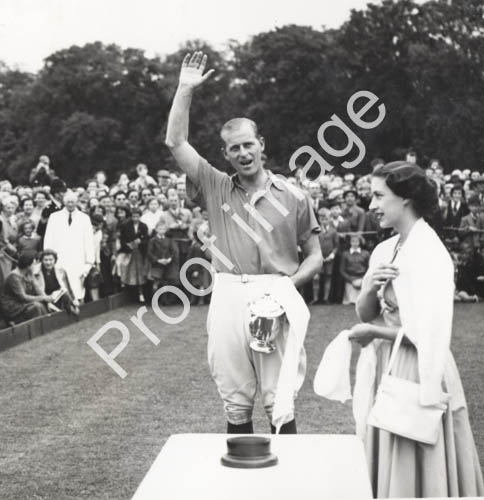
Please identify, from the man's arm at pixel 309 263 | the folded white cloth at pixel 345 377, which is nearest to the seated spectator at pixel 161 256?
the man's arm at pixel 309 263

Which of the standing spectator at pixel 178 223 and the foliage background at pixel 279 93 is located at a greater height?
the foliage background at pixel 279 93

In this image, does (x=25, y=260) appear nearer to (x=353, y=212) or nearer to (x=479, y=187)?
(x=353, y=212)

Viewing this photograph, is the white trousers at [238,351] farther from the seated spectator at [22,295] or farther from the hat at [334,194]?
the hat at [334,194]

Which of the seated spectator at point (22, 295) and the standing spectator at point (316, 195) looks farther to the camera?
the standing spectator at point (316, 195)

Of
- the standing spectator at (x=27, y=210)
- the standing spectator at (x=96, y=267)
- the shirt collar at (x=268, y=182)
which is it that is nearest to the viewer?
the shirt collar at (x=268, y=182)

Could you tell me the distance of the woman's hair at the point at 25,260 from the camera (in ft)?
45.8

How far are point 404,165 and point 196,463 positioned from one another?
1.89 meters

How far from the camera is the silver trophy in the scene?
5.29 metres

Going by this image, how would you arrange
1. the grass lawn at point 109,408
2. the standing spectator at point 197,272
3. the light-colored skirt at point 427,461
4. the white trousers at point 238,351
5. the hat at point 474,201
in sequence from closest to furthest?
the light-colored skirt at point 427,461 < the white trousers at point 238,351 < the grass lawn at point 109,408 < the hat at point 474,201 < the standing spectator at point 197,272

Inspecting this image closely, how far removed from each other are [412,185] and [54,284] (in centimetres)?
1123

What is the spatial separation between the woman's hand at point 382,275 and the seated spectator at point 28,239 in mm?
11042

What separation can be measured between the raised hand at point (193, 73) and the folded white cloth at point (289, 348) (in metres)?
1.19

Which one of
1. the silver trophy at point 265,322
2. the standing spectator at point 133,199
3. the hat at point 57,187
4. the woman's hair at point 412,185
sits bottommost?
the silver trophy at point 265,322

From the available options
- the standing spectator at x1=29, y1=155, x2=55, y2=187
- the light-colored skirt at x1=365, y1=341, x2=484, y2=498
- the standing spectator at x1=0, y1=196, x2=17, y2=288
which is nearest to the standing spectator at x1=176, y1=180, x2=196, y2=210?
the standing spectator at x1=29, y1=155, x2=55, y2=187
